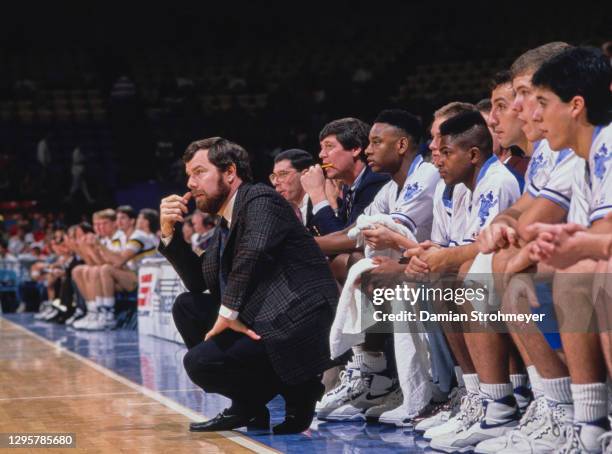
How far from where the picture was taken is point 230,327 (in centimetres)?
406

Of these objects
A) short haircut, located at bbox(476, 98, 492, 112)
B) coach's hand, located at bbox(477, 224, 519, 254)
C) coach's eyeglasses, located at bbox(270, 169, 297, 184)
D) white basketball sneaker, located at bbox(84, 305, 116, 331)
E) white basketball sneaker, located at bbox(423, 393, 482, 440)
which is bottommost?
white basketball sneaker, located at bbox(84, 305, 116, 331)

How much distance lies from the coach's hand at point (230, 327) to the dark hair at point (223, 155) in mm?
691

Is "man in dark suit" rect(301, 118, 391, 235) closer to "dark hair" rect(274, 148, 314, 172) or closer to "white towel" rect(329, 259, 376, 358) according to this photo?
"dark hair" rect(274, 148, 314, 172)

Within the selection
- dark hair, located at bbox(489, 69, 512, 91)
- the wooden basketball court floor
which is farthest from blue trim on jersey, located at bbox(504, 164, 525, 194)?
the wooden basketball court floor

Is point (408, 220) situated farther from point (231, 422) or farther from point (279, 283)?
point (231, 422)

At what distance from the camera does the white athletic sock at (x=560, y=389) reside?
316 centimetres

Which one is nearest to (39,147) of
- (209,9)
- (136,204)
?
(136,204)

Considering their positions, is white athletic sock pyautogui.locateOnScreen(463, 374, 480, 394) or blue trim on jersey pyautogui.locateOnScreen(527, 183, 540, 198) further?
white athletic sock pyautogui.locateOnScreen(463, 374, 480, 394)

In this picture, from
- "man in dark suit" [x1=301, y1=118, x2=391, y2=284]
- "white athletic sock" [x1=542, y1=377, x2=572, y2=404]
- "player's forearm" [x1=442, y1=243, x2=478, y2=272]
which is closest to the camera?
"white athletic sock" [x1=542, y1=377, x2=572, y2=404]

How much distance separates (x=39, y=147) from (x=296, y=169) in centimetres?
1112

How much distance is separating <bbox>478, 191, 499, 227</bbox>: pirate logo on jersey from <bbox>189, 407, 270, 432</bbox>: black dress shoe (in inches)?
50.6

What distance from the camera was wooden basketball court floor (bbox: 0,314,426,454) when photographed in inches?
154

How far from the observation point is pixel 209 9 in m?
20.5

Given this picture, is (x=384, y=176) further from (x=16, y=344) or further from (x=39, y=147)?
(x=39, y=147)
